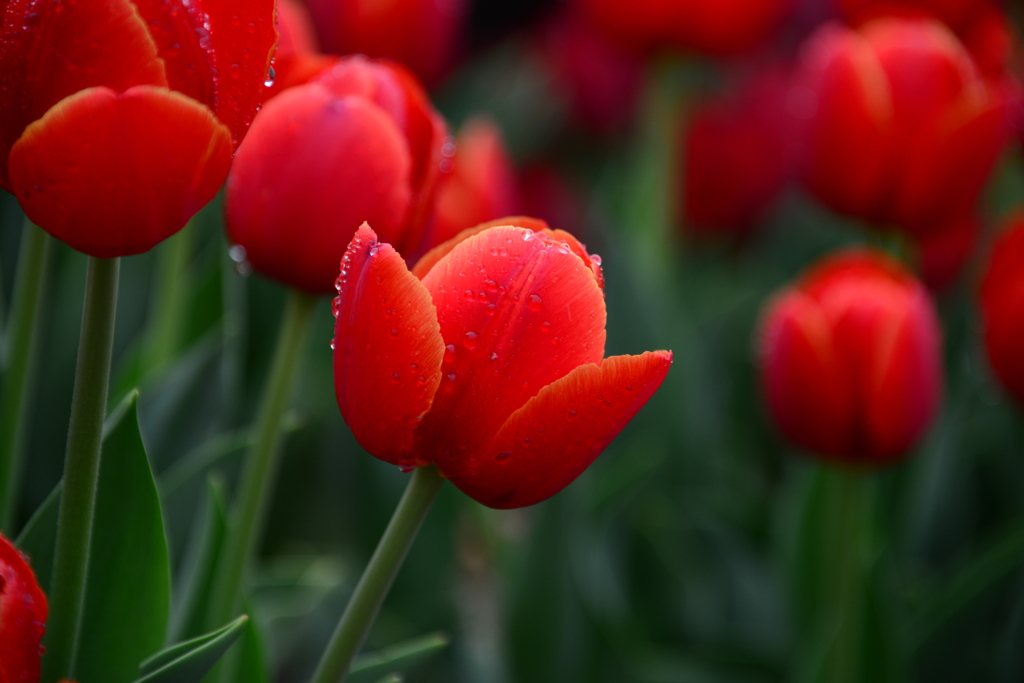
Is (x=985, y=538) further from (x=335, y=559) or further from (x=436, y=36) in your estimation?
(x=436, y=36)

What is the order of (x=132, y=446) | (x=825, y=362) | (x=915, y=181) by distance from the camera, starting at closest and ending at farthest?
(x=132, y=446), (x=825, y=362), (x=915, y=181)

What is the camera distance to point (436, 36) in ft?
3.11

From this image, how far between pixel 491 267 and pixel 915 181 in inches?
22.7

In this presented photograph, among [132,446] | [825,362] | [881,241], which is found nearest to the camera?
[132,446]

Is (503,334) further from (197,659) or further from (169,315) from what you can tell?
(169,315)

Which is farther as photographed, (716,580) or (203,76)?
(716,580)

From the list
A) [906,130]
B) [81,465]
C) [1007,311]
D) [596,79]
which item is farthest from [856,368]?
[596,79]

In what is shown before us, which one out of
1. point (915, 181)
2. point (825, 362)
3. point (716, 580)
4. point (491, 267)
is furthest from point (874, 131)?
point (491, 267)

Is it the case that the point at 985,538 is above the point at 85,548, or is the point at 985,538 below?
below

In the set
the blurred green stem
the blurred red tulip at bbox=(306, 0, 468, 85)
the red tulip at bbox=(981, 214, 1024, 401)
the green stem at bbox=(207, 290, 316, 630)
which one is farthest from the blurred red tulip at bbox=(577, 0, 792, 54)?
the green stem at bbox=(207, 290, 316, 630)

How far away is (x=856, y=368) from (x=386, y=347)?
17.9 inches

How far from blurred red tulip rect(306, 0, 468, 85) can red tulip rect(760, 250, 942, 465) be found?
0.45 metres

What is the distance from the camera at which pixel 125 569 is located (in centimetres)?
38

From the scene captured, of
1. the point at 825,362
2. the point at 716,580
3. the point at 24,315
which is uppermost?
the point at 24,315
